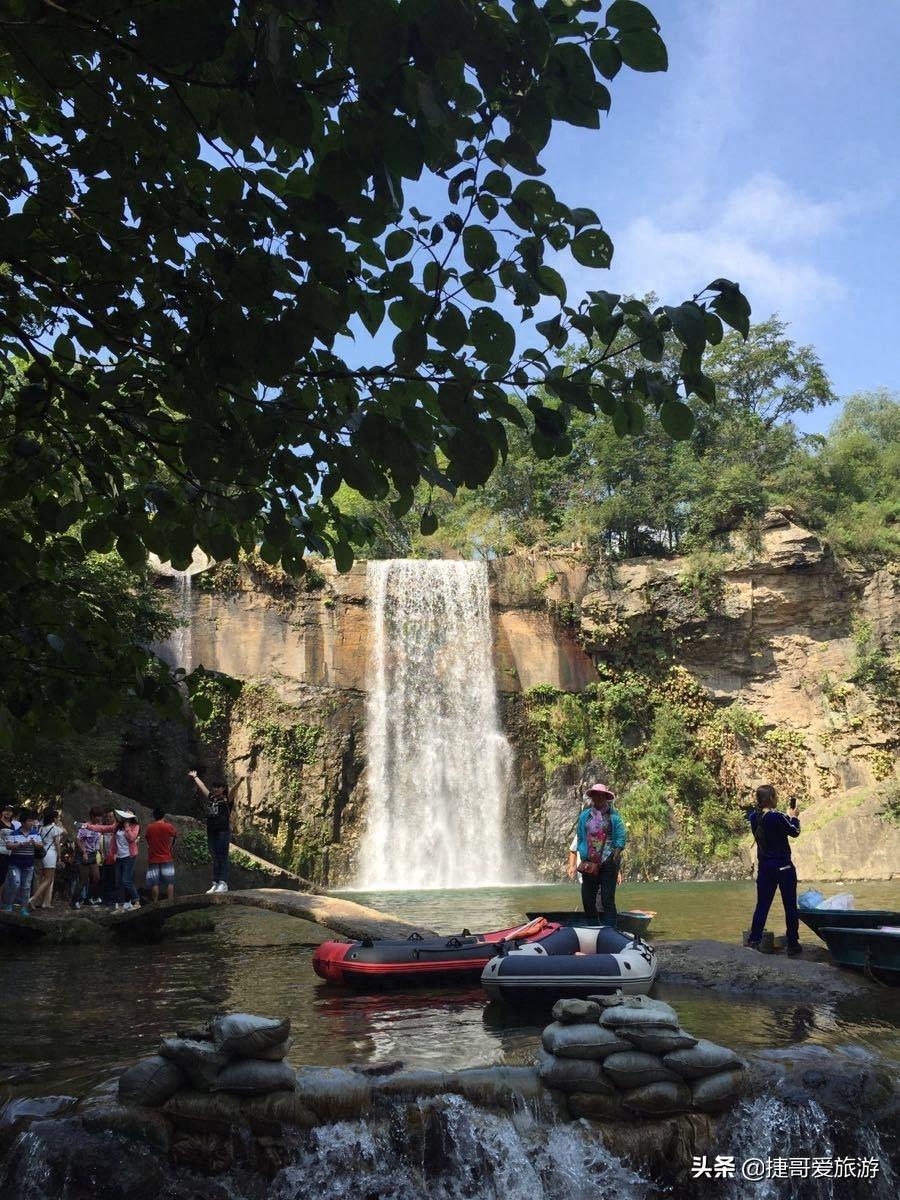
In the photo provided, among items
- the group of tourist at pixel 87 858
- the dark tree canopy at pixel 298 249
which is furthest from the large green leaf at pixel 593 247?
the group of tourist at pixel 87 858

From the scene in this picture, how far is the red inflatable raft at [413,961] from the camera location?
7871 mm

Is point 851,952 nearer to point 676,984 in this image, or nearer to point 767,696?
point 676,984

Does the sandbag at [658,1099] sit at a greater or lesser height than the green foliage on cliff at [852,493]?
lesser

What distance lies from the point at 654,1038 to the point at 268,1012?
3.17 metres

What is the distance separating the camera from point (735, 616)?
25656 mm

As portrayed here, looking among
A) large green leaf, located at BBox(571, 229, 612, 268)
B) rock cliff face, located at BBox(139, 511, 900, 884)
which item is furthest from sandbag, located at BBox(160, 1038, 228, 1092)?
rock cliff face, located at BBox(139, 511, 900, 884)

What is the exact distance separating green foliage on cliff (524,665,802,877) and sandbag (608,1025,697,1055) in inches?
742

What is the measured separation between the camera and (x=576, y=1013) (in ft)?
17.2

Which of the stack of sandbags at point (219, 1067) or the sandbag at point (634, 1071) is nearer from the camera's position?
the stack of sandbags at point (219, 1067)

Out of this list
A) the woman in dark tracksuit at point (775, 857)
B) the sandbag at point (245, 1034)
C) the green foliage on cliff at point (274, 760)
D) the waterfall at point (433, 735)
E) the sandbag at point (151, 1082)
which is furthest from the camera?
the waterfall at point (433, 735)

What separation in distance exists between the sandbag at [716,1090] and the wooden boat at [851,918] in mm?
3328

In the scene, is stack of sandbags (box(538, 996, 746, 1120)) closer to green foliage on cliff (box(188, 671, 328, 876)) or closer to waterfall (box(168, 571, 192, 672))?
green foliage on cliff (box(188, 671, 328, 876))

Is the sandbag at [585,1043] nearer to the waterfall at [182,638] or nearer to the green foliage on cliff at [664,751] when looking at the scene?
the green foliage on cliff at [664,751]

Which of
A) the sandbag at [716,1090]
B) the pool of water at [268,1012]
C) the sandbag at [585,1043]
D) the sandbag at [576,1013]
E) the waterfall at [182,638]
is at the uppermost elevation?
the waterfall at [182,638]
